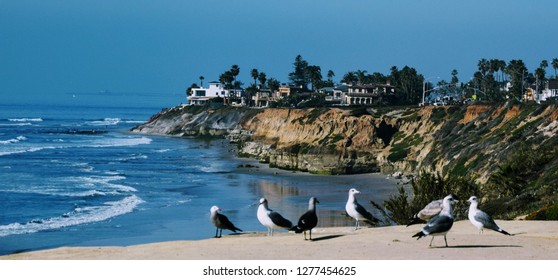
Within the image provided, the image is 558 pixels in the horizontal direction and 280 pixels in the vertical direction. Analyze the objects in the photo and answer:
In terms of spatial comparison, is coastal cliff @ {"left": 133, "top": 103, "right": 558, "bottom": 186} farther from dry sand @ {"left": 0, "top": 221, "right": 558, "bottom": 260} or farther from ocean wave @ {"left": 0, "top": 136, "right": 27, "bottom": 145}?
ocean wave @ {"left": 0, "top": 136, "right": 27, "bottom": 145}

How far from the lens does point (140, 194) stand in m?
59.0

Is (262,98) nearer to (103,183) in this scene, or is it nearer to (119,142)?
(119,142)

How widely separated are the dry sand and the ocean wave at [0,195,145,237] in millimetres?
18913

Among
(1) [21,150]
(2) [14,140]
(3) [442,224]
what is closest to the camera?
(3) [442,224]

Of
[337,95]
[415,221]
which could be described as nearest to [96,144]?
[337,95]

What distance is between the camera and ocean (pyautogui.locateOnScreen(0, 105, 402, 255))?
139 ft

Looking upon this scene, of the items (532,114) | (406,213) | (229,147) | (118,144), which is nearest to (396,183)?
(532,114)

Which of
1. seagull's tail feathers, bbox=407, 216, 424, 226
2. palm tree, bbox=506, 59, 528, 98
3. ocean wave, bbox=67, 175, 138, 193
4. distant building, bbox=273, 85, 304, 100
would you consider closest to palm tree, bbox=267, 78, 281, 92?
distant building, bbox=273, 85, 304, 100

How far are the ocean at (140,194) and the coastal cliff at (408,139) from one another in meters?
2.93

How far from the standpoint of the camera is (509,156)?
53.1m

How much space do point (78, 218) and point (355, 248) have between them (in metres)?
26.7

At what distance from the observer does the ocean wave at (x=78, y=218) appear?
4372 cm
